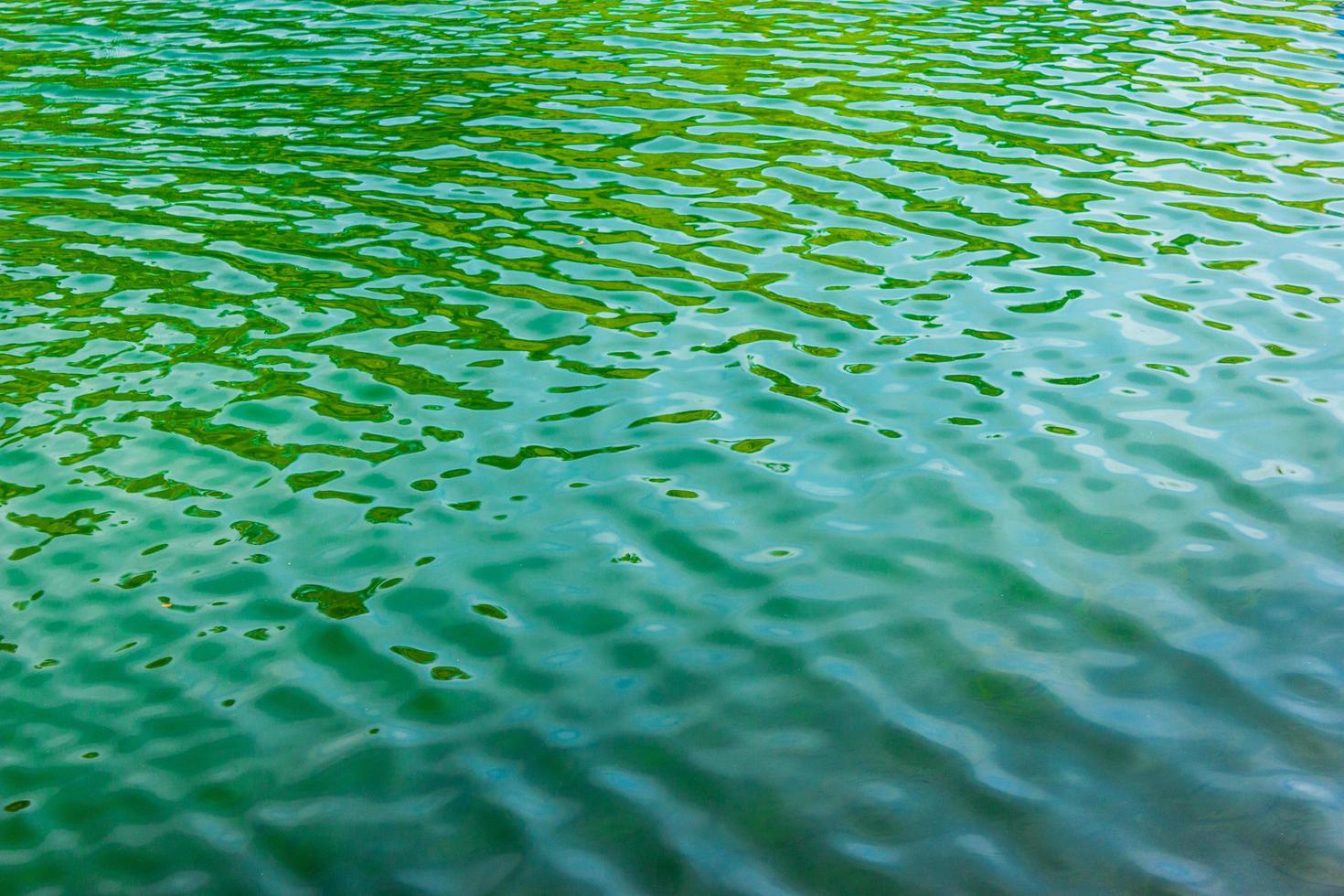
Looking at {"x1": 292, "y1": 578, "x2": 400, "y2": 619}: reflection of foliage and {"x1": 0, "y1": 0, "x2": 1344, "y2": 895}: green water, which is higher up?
{"x1": 0, "y1": 0, "x2": 1344, "y2": 895}: green water

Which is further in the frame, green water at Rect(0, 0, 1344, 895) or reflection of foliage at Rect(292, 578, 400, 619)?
reflection of foliage at Rect(292, 578, 400, 619)

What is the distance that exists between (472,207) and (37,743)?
19.4ft

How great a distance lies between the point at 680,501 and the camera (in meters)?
6.20

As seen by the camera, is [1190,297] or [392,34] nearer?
[1190,297]

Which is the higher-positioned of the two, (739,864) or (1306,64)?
(1306,64)

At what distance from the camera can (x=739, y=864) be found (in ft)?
13.9

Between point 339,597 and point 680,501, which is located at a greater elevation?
point 680,501

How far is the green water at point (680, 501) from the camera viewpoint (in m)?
4.47

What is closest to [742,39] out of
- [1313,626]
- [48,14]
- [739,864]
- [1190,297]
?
[1190,297]

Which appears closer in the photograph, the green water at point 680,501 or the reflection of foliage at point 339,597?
the green water at point 680,501

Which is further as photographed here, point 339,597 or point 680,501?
point 680,501

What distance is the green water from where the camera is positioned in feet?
14.7

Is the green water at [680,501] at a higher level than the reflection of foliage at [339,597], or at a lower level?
higher

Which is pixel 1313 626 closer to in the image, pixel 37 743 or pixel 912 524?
pixel 912 524
